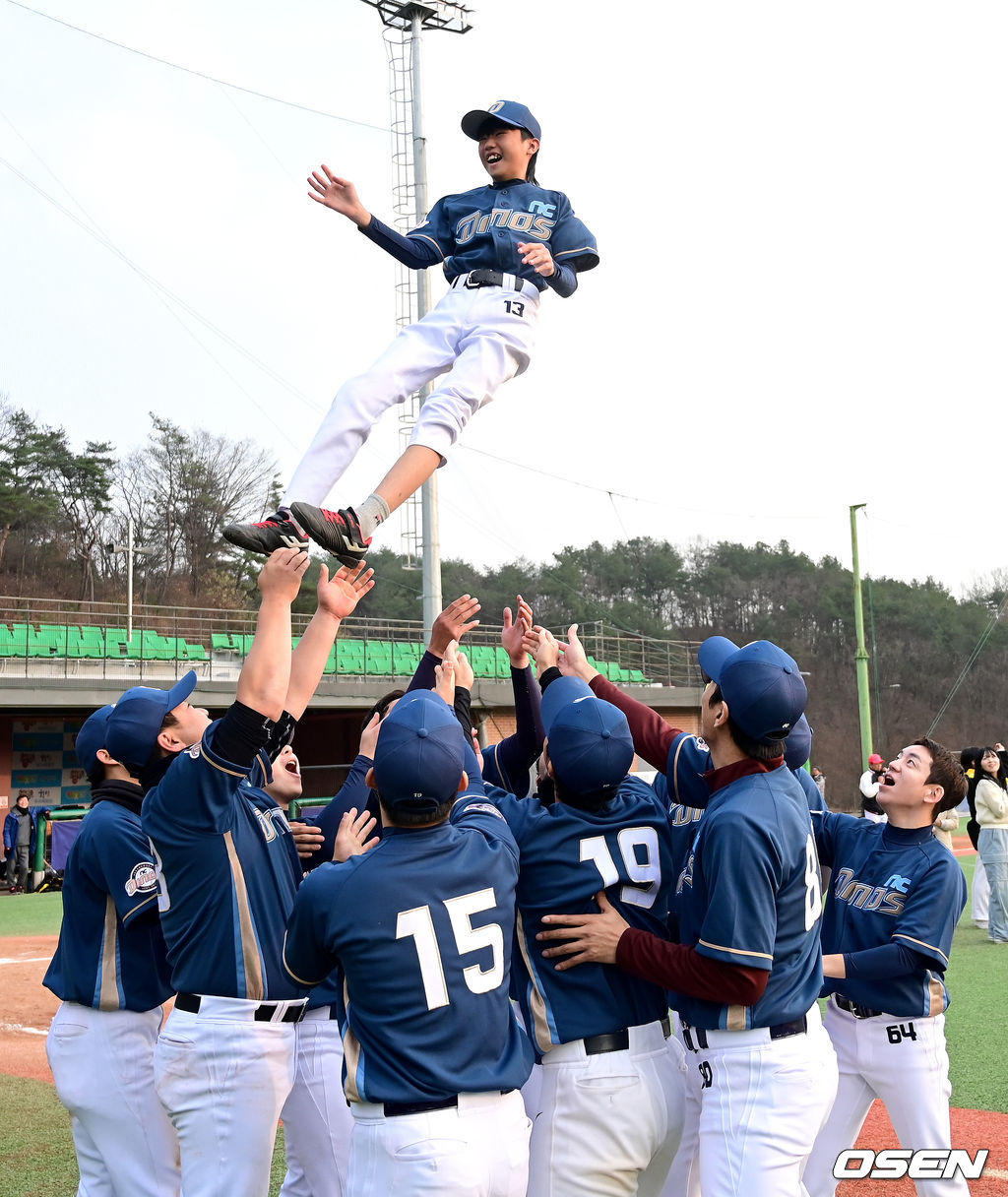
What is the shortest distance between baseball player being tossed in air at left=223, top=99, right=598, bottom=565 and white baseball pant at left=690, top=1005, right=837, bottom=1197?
2.02 metres

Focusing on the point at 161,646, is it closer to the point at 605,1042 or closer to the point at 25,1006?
the point at 25,1006

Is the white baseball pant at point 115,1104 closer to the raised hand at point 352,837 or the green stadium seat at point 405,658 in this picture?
the raised hand at point 352,837

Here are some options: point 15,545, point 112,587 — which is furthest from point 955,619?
point 15,545

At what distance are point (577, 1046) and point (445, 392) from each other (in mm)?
2293

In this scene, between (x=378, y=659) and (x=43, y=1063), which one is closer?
(x=43, y=1063)

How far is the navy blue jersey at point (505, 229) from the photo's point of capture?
4430 millimetres

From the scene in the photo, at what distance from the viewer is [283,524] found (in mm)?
3709

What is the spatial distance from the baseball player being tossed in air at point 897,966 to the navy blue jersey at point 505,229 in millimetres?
2373

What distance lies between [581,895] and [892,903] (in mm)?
1599

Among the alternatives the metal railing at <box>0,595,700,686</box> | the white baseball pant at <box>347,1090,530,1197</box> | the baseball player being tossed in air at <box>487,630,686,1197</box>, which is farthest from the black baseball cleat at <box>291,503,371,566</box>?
the metal railing at <box>0,595,700,686</box>

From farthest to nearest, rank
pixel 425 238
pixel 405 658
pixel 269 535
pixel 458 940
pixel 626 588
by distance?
pixel 626 588 → pixel 405 658 → pixel 425 238 → pixel 269 535 → pixel 458 940

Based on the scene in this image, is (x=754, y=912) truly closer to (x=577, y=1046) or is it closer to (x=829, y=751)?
(x=577, y=1046)

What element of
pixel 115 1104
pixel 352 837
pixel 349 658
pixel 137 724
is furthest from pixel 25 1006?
pixel 349 658

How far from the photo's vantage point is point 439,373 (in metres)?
4.45
